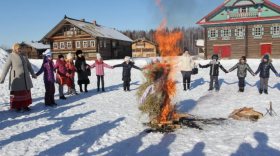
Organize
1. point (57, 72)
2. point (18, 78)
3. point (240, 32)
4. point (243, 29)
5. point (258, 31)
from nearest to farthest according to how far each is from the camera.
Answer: point (18, 78), point (57, 72), point (258, 31), point (243, 29), point (240, 32)

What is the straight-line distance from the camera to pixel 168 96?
6.91m

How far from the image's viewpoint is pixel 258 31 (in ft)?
114

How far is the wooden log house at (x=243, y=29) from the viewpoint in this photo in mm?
33781

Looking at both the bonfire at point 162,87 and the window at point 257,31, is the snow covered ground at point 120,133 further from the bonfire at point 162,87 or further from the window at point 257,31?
the window at point 257,31

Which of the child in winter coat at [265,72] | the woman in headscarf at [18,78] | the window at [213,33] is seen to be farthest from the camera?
the window at [213,33]

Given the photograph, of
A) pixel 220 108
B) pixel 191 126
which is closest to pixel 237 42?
pixel 220 108

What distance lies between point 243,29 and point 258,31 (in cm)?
165

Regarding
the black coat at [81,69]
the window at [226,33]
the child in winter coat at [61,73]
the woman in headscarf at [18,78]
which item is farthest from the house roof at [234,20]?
the woman in headscarf at [18,78]

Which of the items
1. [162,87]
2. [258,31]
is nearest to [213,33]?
[258,31]

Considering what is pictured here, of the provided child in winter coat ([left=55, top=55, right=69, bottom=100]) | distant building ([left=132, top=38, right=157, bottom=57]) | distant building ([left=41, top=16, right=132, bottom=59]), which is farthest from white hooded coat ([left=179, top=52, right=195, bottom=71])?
distant building ([left=132, top=38, right=157, bottom=57])

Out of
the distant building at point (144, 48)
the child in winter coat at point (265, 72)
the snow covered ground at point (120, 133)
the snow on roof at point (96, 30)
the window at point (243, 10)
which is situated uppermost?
the window at point (243, 10)

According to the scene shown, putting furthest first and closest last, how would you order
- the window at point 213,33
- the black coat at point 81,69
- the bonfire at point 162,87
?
1. the window at point 213,33
2. the black coat at point 81,69
3. the bonfire at point 162,87

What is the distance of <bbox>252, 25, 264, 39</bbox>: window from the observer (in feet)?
113

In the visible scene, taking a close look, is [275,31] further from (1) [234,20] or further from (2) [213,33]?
(2) [213,33]
